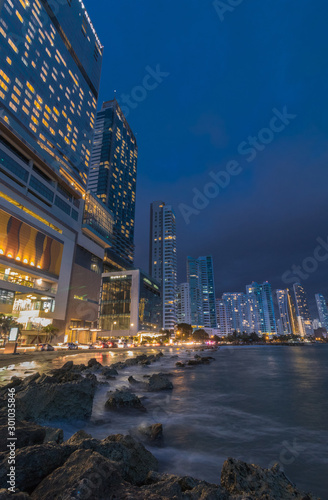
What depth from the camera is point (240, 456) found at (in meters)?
6.29

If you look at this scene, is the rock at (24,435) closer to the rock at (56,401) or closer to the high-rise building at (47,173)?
the rock at (56,401)

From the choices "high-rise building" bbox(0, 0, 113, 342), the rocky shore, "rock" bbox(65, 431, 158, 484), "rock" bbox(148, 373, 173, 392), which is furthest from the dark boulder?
"high-rise building" bbox(0, 0, 113, 342)

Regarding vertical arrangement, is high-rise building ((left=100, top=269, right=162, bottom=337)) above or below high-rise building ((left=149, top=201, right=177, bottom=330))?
below

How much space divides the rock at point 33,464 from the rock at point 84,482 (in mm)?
→ 322

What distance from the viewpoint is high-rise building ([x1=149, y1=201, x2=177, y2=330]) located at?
15775 cm

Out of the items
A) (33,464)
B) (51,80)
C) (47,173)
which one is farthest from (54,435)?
(51,80)

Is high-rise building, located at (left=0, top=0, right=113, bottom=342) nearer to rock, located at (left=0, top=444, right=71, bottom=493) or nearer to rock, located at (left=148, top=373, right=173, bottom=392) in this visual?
rock, located at (left=148, top=373, right=173, bottom=392)

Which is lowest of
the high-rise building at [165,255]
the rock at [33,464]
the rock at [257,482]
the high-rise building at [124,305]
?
the rock at [257,482]

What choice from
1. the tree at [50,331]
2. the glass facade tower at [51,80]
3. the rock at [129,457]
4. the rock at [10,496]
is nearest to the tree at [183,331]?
the tree at [50,331]

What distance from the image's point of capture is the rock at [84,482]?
2482 millimetres

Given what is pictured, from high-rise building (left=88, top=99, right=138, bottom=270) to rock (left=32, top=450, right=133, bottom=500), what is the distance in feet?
460

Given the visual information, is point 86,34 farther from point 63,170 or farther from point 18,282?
point 18,282

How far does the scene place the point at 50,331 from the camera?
57969 millimetres

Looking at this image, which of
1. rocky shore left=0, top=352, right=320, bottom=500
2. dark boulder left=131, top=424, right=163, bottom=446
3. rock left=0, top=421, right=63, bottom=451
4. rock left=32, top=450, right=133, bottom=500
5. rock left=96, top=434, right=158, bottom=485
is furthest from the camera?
dark boulder left=131, top=424, right=163, bottom=446
